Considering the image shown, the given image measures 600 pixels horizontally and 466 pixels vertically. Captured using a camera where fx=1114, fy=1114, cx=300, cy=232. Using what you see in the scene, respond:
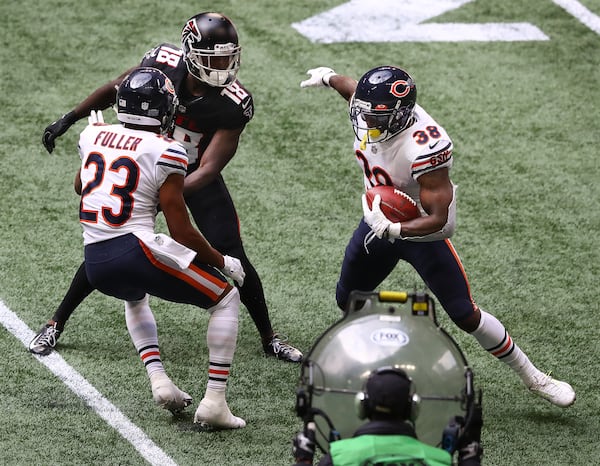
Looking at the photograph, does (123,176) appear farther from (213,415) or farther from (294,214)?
(294,214)

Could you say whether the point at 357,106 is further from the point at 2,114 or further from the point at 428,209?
the point at 2,114

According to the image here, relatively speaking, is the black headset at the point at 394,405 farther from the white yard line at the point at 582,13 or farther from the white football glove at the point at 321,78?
the white yard line at the point at 582,13

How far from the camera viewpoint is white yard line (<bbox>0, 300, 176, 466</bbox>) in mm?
4797

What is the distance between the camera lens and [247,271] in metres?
5.52

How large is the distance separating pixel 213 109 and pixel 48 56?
3739mm

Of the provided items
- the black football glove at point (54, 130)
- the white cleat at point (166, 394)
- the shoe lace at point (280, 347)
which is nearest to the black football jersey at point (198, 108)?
the black football glove at point (54, 130)

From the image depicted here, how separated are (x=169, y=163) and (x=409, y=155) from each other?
3.49 ft

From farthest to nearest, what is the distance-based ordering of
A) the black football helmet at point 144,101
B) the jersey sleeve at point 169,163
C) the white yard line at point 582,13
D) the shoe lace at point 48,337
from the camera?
the white yard line at point 582,13, the shoe lace at point 48,337, the black football helmet at point 144,101, the jersey sleeve at point 169,163

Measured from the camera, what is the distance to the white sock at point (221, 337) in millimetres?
4891

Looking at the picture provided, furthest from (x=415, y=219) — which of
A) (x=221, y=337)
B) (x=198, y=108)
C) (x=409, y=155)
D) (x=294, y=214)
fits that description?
(x=294, y=214)

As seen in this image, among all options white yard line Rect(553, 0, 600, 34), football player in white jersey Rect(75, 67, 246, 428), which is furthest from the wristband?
white yard line Rect(553, 0, 600, 34)

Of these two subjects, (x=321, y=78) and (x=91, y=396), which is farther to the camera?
(x=321, y=78)

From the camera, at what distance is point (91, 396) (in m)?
5.20

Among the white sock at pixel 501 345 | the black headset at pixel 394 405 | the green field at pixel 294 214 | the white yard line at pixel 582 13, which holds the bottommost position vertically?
the green field at pixel 294 214
